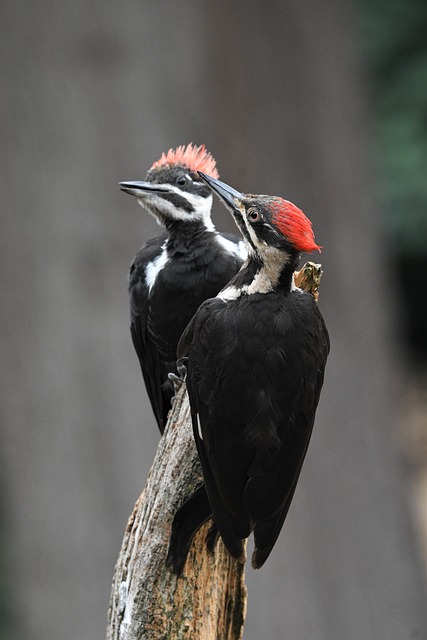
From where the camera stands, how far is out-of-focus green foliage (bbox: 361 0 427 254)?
8078 mm

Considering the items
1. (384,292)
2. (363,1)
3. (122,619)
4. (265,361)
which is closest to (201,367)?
(265,361)

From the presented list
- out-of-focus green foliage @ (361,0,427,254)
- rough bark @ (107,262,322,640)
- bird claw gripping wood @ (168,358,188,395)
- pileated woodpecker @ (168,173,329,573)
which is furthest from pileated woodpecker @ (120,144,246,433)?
out-of-focus green foliage @ (361,0,427,254)

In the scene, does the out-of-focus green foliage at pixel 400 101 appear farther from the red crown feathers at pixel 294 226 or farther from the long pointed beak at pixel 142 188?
the red crown feathers at pixel 294 226

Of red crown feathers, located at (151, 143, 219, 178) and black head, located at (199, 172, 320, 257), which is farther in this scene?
red crown feathers, located at (151, 143, 219, 178)

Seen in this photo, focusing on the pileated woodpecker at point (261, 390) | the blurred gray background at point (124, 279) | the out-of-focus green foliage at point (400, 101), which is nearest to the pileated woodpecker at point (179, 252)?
the pileated woodpecker at point (261, 390)

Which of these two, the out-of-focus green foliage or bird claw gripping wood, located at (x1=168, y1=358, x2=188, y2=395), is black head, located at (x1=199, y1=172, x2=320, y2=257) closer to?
bird claw gripping wood, located at (x1=168, y1=358, x2=188, y2=395)

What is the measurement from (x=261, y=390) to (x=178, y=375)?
0.94 metres

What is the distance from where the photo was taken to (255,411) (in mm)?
2822

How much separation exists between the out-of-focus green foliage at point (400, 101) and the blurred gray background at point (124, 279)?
2203 mm

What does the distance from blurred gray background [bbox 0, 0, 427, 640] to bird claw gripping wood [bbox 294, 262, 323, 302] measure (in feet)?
6.97

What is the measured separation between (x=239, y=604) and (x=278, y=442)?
0.69 m

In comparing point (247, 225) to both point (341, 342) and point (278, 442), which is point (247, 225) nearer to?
point (278, 442)

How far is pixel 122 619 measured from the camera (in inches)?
121

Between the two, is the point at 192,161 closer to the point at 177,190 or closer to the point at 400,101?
the point at 177,190
